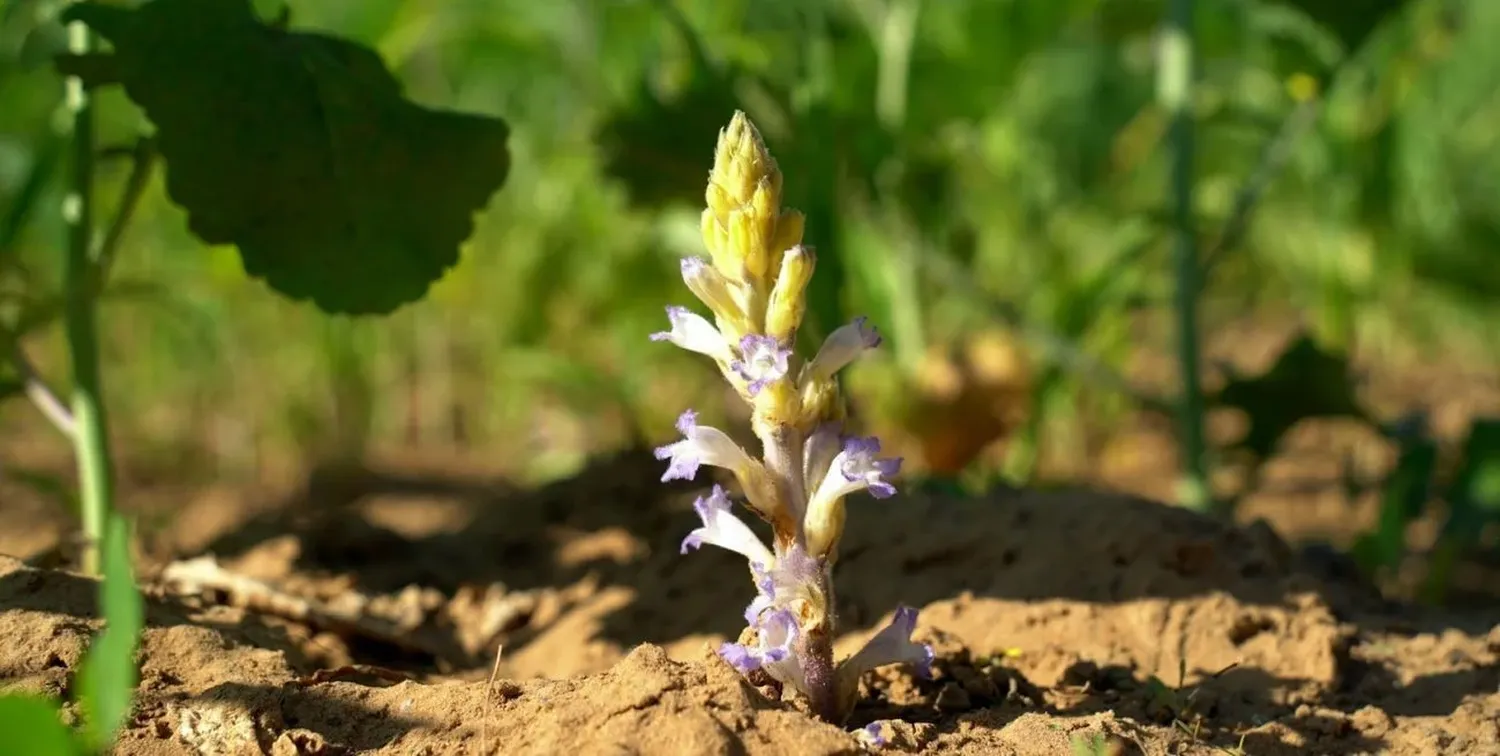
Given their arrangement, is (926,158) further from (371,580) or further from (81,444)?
(81,444)

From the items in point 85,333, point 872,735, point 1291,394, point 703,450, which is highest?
point 85,333

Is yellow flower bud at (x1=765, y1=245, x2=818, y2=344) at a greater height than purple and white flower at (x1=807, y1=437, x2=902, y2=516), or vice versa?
yellow flower bud at (x1=765, y1=245, x2=818, y2=344)

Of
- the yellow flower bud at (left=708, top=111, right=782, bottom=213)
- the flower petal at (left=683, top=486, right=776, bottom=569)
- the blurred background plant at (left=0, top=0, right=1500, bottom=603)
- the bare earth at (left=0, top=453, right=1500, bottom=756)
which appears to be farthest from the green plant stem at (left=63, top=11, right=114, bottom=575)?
the yellow flower bud at (left=708, top=111, right=782, bottom=213)

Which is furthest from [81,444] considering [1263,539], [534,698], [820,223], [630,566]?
[1263,539]

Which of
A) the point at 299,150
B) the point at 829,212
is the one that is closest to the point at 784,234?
the point at 299,150

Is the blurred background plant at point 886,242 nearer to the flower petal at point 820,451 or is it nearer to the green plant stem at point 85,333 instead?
the green plant stem at point 85,333

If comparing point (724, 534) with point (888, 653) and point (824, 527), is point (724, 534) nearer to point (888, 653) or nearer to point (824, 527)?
point (824, 527)

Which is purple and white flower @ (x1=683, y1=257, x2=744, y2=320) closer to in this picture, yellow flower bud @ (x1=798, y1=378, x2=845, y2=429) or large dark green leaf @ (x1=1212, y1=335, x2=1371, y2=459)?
yellow flower bud @ (x1=798, y1=378, x2=845, y2=429)

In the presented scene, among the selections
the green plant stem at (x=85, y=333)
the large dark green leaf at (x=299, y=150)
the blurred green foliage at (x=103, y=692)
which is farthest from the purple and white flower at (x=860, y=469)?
the green plant stem at (x=85, y=333)
